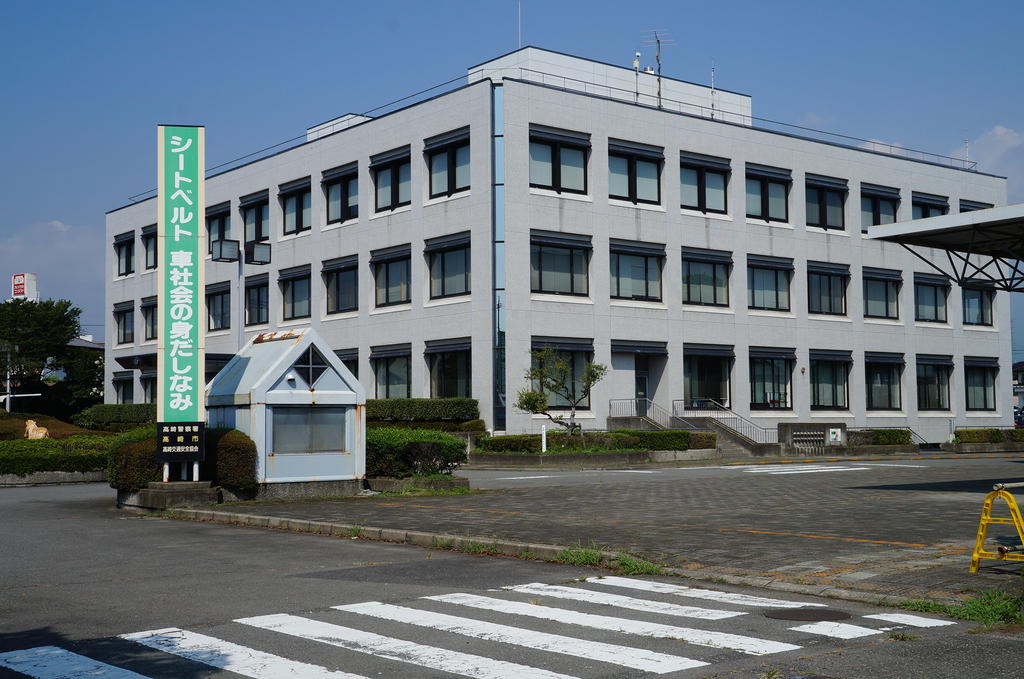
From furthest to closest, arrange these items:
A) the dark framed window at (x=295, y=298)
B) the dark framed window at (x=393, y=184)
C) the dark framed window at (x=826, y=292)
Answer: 1. the dark framed window at (x=295, y=298)
2. the dark framed window at (x=826, y=292)
3. the dark framed window at (x=393, y=184)

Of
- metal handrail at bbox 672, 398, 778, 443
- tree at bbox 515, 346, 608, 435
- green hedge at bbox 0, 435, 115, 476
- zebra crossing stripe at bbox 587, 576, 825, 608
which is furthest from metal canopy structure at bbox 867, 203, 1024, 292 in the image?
metal handrail at bbox 672, 398, 778, 443

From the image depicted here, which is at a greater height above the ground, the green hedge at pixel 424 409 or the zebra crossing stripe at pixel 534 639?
the green hedge at pixel 424 409

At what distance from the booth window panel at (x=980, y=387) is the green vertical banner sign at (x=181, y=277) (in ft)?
158

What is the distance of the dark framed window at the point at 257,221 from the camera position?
54031 millimetres

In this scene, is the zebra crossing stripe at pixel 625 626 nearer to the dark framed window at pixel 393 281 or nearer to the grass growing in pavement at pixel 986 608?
the grass growing in pavement at pixel 986 608

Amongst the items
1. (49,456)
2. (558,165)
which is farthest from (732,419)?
(49,456)

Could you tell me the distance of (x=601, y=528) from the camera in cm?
1445

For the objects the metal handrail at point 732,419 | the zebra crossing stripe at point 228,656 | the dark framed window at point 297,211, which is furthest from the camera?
the dark framed window at point 297,211

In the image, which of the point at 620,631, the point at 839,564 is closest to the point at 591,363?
the point at 839,564

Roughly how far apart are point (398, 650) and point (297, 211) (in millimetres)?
46708

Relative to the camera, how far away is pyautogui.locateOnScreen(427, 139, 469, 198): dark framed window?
4288 centimetres

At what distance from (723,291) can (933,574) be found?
126ft

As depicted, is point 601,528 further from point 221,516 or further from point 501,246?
point 501,246

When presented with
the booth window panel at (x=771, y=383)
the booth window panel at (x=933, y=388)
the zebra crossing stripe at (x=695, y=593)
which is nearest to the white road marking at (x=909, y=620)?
the zebra crossing stripe at (x=695, y=593)
